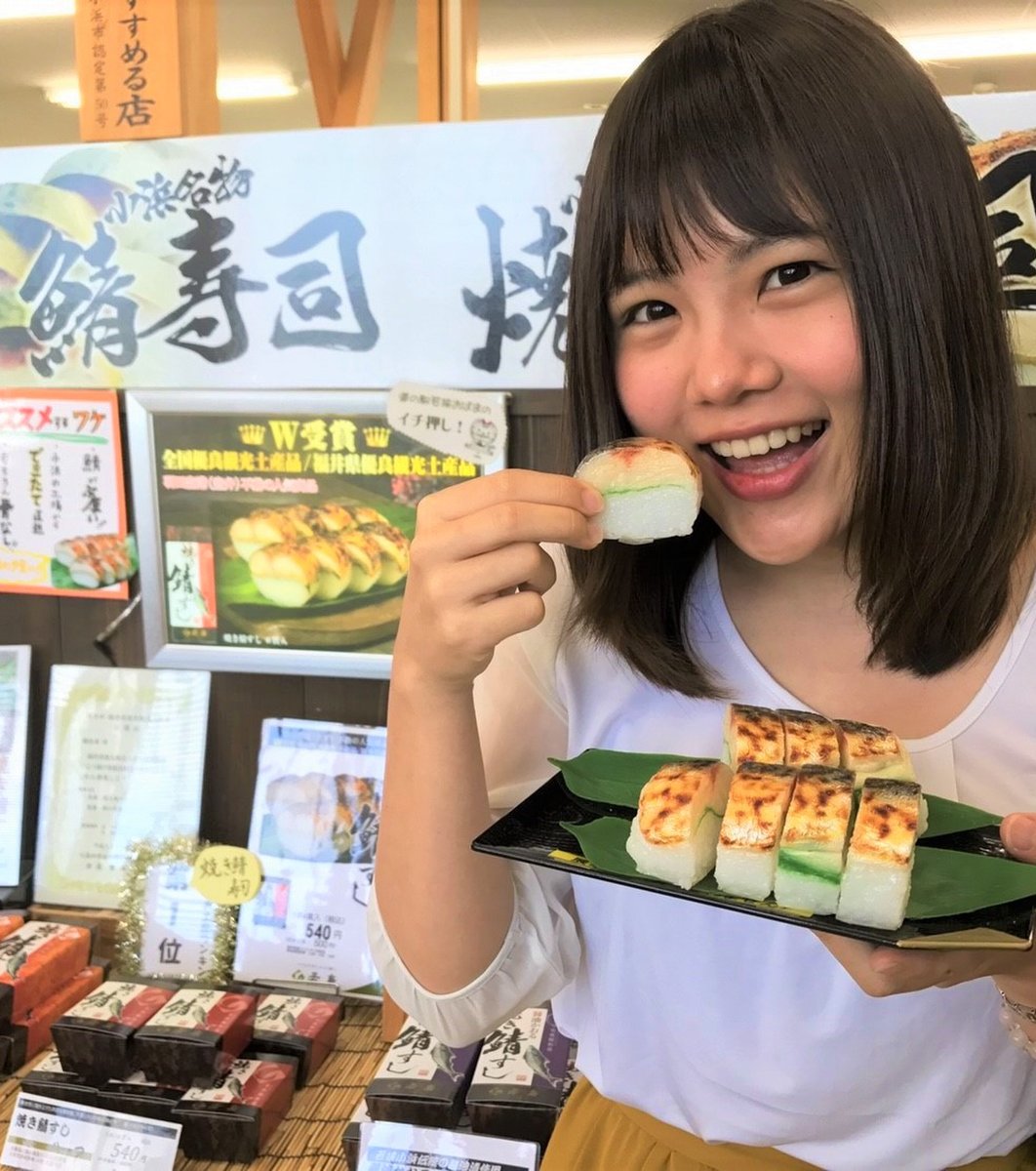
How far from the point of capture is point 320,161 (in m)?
2.04

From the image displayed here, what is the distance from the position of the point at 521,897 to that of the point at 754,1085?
1.21ft

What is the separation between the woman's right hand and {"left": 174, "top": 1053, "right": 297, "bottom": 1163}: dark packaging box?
1.23 metres

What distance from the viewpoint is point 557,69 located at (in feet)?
8.65

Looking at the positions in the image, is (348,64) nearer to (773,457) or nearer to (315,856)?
(773,457)

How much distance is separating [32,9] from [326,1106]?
2.78m

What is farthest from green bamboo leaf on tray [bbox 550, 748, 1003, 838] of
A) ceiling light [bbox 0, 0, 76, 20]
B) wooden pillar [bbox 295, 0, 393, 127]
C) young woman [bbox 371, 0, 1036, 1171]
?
ceiling light [bbox 0, 0, 76, 20]

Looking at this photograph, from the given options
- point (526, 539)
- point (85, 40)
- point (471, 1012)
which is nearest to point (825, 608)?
point (526, 539)

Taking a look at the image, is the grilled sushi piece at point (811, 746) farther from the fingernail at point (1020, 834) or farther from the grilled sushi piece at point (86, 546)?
the grilled sushi piece at point (86, 546)

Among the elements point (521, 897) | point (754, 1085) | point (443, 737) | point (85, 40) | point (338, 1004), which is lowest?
point (338, 1004)

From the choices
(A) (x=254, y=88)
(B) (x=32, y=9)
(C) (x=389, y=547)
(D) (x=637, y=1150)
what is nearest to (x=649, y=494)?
(D) (x=637, y=1150)

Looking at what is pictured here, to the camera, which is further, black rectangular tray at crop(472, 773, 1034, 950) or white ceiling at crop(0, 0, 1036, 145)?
white ceiling at crop(0, 0, 1036, 145)

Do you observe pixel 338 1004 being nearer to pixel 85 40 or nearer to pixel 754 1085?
pixel 754 1085

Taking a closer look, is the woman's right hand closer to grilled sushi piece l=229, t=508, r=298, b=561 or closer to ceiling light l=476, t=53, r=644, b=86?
grilled sushi piece l=229, t=508, r=298, b=561

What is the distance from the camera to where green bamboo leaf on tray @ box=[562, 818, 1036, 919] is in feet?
2.88
